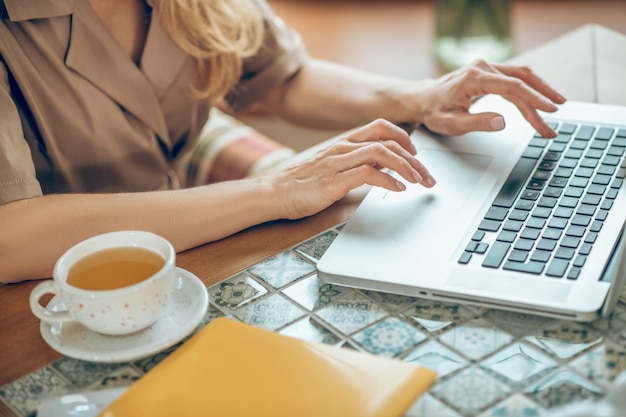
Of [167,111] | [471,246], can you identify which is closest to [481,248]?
[471,246]

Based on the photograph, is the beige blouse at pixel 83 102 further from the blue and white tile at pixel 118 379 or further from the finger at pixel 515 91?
the finger at pixel 515 91

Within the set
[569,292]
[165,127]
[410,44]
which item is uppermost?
[569,292]

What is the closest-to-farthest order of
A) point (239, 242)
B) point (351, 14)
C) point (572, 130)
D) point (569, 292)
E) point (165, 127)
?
point (569, 292) → point (239, 242) → point (572, 130) → point (165, 127) → point (351, 14)

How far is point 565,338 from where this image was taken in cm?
77

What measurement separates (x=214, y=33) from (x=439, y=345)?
2.33ft

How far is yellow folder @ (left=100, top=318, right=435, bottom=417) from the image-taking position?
0.71 meters

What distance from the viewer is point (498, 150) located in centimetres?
108

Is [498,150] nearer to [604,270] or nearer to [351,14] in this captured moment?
[604,270]

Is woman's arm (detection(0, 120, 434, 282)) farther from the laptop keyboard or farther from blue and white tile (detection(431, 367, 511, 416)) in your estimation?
blue and white tile (detection(431, 367, 511, 416))

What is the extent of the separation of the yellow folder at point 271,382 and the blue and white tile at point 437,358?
0.02 metres

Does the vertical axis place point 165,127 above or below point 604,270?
below

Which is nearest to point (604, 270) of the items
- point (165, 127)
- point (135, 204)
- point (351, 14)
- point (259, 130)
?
point (135, 204)

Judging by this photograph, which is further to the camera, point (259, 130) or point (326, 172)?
point (259, 130)

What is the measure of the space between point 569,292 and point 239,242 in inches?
15.0
